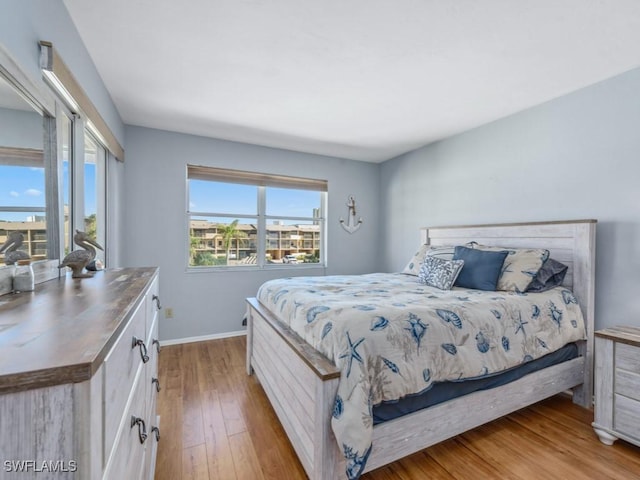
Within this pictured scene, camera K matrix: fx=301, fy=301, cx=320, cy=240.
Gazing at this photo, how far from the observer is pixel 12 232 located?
45.0 inches

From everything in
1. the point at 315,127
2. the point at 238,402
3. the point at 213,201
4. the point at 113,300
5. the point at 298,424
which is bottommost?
the point at 238,402

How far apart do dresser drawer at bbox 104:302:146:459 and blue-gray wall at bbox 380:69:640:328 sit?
293 centimetres

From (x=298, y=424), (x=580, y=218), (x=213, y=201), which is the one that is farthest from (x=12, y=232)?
(x=580, y=218)

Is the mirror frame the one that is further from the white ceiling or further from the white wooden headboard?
the white wooden headboard

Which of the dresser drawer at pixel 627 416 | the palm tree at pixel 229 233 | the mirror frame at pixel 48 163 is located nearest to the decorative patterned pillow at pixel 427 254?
the dresser drawer at pixel 627 416

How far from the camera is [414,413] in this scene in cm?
150

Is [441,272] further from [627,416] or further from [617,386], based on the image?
[627,416]

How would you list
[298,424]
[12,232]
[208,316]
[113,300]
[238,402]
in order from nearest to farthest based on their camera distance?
[113,300] → [12,232] → [298,424] → [238,402] → [208,316]

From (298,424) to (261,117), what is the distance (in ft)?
8.46

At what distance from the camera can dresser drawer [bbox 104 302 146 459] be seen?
603mm

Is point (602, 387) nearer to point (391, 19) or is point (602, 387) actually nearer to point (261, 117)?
point (391, 19)

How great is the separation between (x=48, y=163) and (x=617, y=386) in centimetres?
328

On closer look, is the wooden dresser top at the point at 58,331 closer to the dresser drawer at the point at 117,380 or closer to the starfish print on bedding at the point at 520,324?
the dresser drawer at the point at 117,380

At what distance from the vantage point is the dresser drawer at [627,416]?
1673mm
